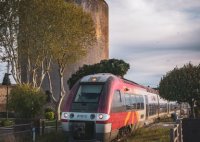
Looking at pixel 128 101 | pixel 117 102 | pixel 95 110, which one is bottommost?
pixel 95 110

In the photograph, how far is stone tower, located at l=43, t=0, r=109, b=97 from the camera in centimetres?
6862

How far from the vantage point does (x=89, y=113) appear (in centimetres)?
2147

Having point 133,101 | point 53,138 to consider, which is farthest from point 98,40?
point 53,138

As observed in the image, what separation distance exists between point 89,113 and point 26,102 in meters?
9.09

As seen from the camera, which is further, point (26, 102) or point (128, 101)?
point (26, 102)

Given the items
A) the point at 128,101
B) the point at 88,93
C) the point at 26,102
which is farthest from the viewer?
the point at 26,102

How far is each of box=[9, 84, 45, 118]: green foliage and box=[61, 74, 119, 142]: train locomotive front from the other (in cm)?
759

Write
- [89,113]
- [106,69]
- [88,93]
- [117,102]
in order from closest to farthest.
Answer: [89,113] < [88,93] < [117,102] < [106,69]

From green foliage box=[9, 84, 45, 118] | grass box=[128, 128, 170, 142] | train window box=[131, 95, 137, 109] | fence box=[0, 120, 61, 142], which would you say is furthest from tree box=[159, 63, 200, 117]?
fence box=[0, 120, 61, 142]

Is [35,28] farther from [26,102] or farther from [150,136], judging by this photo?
[150,136]

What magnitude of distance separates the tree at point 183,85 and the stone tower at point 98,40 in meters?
23.6

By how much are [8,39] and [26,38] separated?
167 centimetres

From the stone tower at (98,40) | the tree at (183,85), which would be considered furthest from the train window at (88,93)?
the stone tower at (98,40)

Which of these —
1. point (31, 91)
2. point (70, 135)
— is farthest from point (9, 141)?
point (31, 91)
